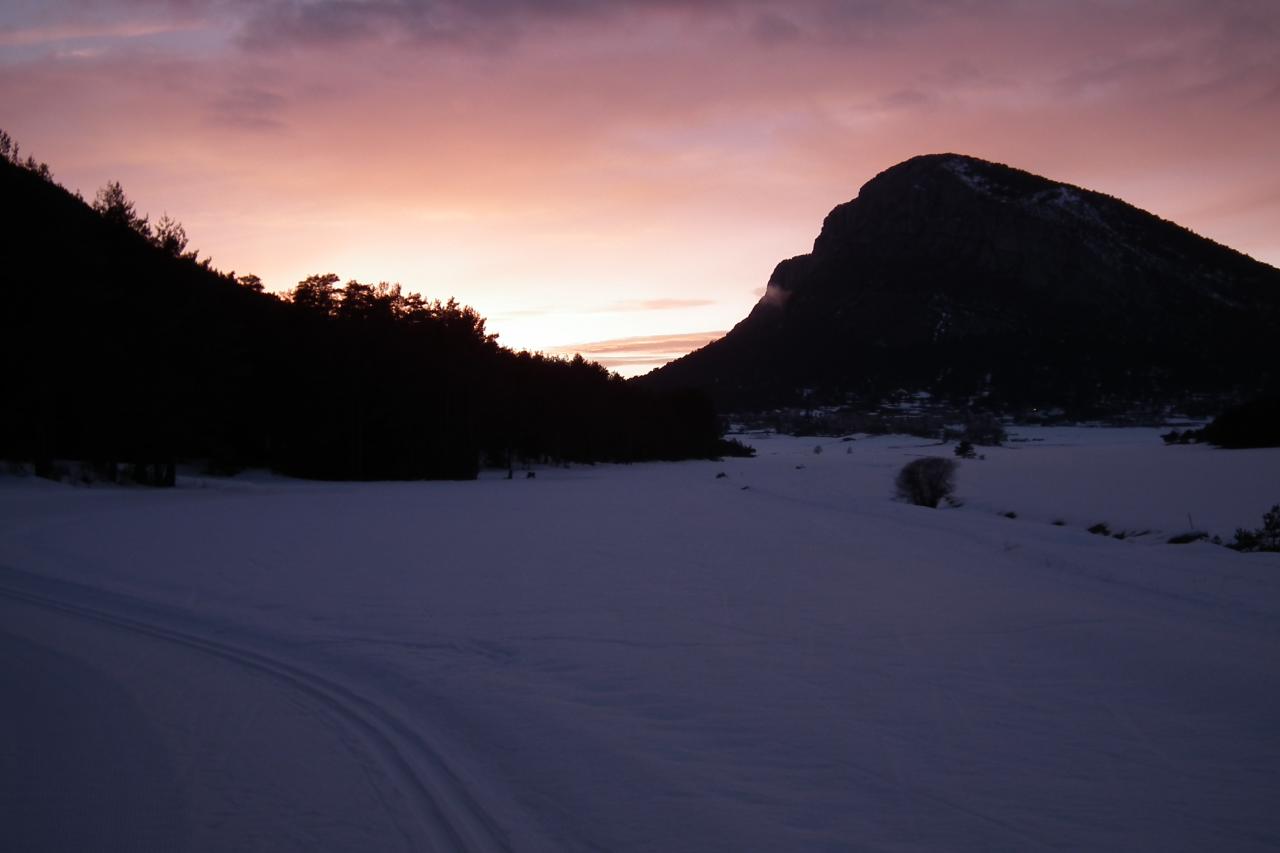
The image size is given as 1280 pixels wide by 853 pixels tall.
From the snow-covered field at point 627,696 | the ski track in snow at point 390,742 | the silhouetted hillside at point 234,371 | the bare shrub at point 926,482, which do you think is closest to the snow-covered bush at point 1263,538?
the snow-covered field at point 627,696

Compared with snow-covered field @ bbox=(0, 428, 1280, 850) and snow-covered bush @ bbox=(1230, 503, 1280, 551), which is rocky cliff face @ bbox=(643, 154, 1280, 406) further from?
snow-covered field @ bbox=(0, 428, 1280, 850)

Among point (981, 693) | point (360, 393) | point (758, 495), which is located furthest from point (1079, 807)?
point (360, 393)

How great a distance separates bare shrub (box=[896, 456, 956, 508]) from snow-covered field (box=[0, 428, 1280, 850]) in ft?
50.4

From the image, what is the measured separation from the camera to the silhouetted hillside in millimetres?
29766

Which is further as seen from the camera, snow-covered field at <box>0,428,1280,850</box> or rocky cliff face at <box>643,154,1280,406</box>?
rocky cliff face at <box>643,154,1280,406</box>

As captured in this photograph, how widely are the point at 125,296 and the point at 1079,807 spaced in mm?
34856

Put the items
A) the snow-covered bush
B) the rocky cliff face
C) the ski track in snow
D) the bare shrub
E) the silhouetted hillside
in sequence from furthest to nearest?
1. the rocky cliff face
2. the bare shrub
3. the silhouetted hillside
4. the snow-covered bush
5. the ski track in snow

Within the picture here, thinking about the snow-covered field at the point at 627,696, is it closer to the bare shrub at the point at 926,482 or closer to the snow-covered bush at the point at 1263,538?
the snow-covered bush at the point at 1263,538

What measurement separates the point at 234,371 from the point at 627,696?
3353cm

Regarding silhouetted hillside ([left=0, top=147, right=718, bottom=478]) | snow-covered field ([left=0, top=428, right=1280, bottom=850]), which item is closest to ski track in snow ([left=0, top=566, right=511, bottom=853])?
snow-covered field ([left=0, top=428, right=1280, bottom=850])

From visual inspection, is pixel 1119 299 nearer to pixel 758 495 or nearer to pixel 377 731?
pixel 758 495

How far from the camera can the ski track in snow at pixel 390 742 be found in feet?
15.9

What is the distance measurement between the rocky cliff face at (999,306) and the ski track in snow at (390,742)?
114 m

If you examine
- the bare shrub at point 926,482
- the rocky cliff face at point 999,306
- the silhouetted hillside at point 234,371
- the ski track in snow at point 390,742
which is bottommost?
the ski track in snow at point 390,742
